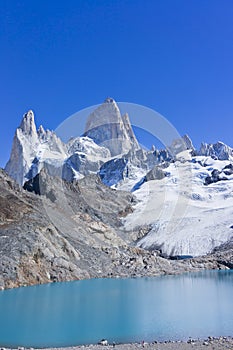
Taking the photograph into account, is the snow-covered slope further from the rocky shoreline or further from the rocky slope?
the rocky shoreline

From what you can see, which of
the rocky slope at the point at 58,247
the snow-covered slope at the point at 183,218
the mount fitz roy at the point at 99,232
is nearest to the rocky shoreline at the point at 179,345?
the rocky slope at the point at 58,247

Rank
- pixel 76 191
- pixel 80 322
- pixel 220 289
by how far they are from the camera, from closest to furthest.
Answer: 1. pixel 80 322
2. pixel 220 289
3. pixel 76 191

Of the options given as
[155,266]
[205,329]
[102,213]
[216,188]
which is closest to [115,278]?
[155,266]

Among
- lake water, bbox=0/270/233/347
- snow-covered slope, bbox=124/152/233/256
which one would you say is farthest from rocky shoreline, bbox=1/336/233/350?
snow-covered slope, bbox=124/152/233/256

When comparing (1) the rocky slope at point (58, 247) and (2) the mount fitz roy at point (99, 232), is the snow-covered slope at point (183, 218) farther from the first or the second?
(1) the rocky slope at point (58, 247)

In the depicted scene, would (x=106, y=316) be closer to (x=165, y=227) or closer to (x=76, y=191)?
(x=76, y=191)

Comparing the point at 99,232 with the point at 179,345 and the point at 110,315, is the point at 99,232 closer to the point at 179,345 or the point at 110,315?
the point at 110,315
